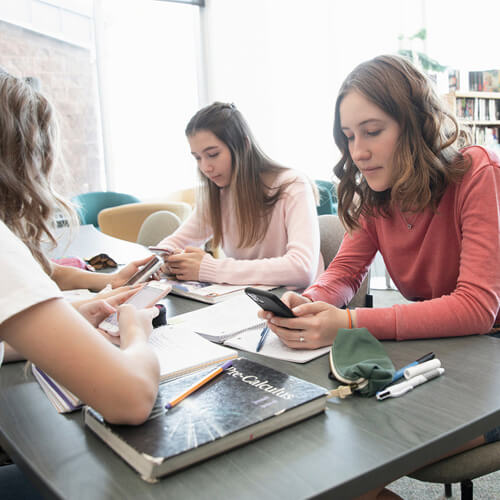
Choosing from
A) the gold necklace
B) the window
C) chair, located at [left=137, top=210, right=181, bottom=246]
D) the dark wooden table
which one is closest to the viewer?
the dark wooden table

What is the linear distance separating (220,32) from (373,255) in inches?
199

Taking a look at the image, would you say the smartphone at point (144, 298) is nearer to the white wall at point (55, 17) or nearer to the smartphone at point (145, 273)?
the smartphone at point (145, 273)

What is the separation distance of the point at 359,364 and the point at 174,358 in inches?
13.2

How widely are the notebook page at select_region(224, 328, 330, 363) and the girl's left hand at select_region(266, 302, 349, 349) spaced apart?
14mm

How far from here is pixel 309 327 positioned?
3.25 feet

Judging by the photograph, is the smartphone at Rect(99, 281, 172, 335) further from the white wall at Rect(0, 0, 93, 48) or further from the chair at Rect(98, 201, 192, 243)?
the white wall at Rect(0, 0, 93, 48)

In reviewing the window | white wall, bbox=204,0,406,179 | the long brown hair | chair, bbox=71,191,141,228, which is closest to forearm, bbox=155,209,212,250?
the long brown hair

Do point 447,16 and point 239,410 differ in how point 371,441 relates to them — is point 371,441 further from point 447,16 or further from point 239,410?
point 447,16

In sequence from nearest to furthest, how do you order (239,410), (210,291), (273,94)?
(239,410)
(210,291)
(273,94)

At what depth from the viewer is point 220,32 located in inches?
229

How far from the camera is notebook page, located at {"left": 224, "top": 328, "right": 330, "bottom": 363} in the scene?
3.13 feet

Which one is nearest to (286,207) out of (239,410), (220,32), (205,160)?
(205,160)

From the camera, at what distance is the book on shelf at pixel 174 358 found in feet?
2.68

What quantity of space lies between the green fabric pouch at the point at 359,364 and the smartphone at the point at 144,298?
1.44ft
